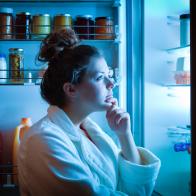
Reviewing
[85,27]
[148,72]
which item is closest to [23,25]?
[85,27]

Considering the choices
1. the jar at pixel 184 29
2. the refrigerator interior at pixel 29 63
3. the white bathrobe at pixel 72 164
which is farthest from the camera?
the refrigerator interior at pixel 29 63

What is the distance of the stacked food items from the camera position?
173 cm

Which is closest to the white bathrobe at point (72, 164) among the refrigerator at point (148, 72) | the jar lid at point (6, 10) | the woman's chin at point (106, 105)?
the woman's chin at point (106, 105)

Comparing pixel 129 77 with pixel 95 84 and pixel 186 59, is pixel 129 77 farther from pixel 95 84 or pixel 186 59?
pixel 95 84

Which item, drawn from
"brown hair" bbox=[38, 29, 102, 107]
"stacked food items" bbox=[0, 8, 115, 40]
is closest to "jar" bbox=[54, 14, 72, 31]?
"stacked food items" bbox=[0, 8, 115, 40]

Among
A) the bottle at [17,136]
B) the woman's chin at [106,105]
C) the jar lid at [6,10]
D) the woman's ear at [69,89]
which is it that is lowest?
the bottle at [17,136]

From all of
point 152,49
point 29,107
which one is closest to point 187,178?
point 152,49

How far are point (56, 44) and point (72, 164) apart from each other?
43cm

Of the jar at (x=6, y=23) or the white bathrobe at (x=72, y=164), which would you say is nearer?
the white bathrobe at (x=72, y=164)

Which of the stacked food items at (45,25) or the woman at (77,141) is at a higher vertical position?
the stacked food items at (45,25)

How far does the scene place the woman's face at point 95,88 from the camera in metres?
1.19

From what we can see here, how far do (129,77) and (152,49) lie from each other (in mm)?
175

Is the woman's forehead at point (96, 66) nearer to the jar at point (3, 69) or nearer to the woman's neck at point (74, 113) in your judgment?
the woman's neck at point (74, 113)

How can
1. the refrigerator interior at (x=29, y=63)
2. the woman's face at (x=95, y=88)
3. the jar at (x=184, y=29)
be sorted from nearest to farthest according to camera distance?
1. the woman's face at (x=95, y=88)
2. the jar at (x=184, y=29)
3. the refrigerator interior at (x=29, y=63)
